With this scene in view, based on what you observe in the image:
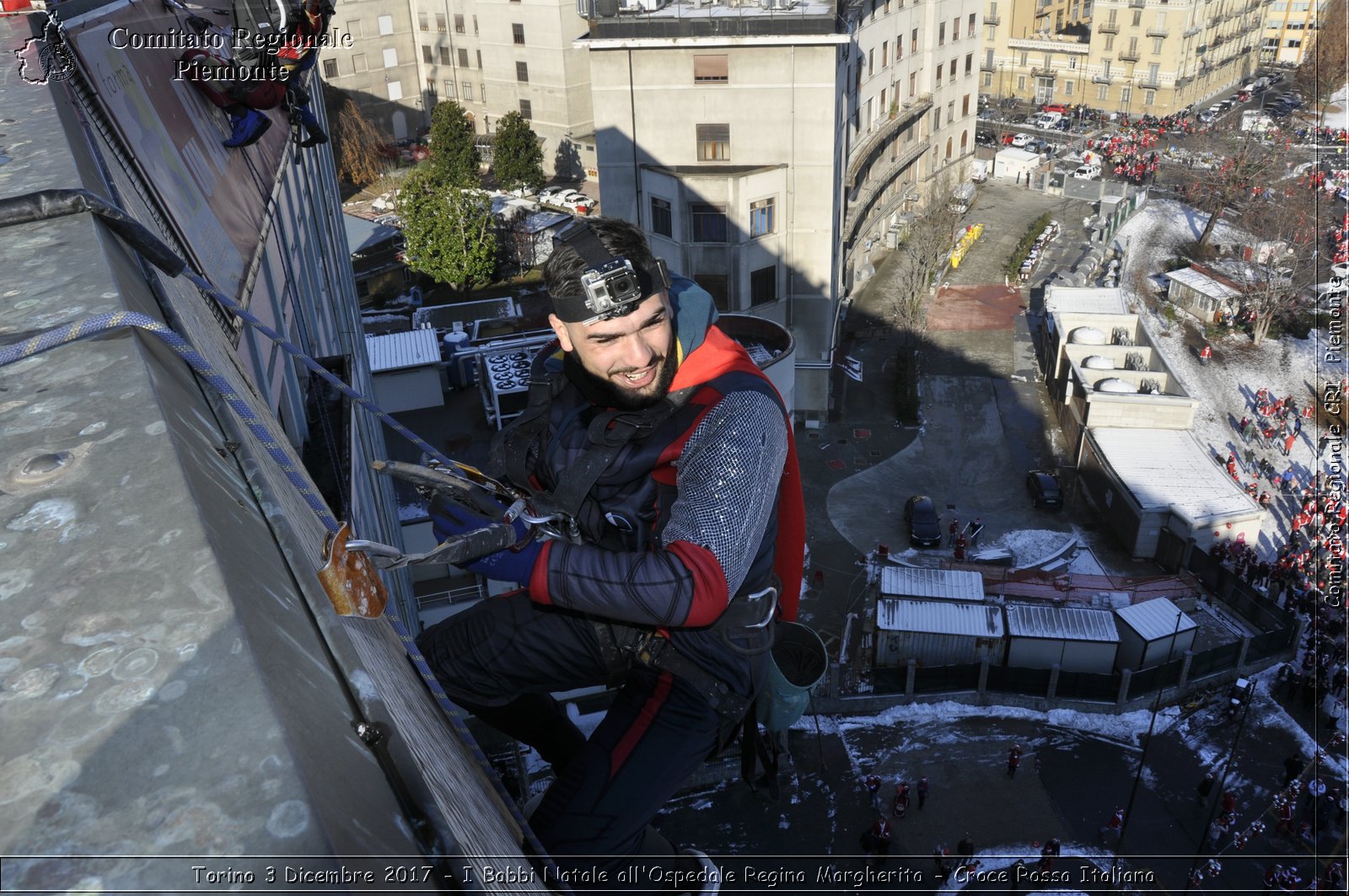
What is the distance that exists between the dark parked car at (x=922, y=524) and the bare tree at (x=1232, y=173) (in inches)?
1263

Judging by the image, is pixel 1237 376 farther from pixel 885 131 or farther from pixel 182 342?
pixel 182 342

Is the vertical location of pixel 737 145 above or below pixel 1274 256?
above

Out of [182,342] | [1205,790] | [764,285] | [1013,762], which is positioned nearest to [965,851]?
[1013,762]

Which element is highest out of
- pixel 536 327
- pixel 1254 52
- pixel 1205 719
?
pixel 1254 52

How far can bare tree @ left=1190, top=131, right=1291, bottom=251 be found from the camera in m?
51.6

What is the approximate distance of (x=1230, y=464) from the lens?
32.6 metres

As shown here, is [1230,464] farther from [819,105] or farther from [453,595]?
[453,595]

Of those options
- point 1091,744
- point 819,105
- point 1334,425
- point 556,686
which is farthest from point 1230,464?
point 556,686

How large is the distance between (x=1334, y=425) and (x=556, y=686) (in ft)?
129

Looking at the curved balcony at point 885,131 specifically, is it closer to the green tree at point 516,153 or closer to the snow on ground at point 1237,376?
the snow on ground at point 1237,376

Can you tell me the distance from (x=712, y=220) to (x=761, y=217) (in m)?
1.65

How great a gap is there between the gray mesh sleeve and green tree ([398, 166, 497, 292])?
41326mm

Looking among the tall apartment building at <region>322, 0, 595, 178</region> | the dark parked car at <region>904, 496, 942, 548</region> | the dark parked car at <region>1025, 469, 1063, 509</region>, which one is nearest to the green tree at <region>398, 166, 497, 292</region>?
the tall apartment building at <region>322, 0, 595, 178</region>

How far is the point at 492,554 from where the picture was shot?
4.29 meters
